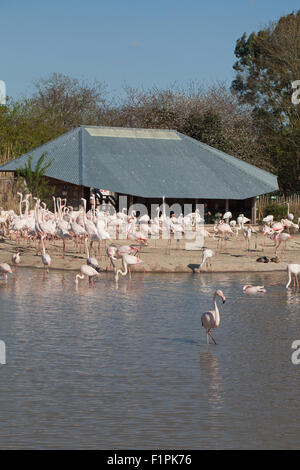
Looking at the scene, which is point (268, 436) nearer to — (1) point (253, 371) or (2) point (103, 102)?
(1) point (253, 371)

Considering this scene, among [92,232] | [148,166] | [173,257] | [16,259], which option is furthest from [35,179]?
[92,232]

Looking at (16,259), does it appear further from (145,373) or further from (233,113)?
(233,113)

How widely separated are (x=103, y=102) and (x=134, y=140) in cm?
3145

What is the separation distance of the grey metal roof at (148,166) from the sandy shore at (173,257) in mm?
8806

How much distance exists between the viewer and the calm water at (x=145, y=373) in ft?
24.5

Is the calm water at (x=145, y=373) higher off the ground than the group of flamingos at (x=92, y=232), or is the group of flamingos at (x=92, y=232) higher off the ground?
the group of flamingos at (x=92, y=232)

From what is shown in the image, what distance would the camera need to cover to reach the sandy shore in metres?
22.0

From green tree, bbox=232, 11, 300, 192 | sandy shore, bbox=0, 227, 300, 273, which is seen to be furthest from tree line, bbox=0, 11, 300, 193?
sandy shore, bbox=0, 227, 300, 273

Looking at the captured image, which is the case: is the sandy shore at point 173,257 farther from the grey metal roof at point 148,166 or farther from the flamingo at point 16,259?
the grey metal roof at point 148,166

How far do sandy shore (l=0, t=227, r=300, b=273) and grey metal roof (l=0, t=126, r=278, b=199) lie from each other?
8.81 m

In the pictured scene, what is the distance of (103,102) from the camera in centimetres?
7100

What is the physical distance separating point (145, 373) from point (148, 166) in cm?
2864

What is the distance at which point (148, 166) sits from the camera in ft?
124

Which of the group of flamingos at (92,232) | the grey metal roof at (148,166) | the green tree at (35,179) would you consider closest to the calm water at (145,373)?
the group of flamingos at (92,232)
